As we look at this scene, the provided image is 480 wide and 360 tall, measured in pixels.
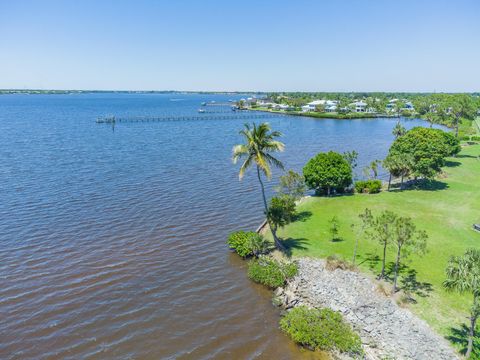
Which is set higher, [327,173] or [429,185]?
[327,173]

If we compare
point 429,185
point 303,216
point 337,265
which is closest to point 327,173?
point 303,216

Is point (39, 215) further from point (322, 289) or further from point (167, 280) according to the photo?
point (322, 289)

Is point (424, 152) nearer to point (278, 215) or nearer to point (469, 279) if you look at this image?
point (278, 215)

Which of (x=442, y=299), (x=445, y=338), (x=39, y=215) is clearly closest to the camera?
(x=445, y=338)

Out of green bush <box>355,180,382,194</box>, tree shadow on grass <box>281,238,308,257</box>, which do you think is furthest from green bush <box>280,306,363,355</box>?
green bush <box>355,180,382,194</box>

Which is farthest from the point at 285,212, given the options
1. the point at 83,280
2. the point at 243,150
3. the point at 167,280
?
the point at 83,280

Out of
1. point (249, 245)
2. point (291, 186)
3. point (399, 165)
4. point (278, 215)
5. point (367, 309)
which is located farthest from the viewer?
point (399, 165)
